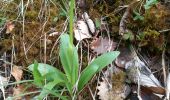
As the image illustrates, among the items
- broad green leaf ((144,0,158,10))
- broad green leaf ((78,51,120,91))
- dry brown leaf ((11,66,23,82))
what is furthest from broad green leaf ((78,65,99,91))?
broad green leaf ((144,0,158,10))

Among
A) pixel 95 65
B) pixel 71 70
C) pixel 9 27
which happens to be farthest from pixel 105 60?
pixel 9 27

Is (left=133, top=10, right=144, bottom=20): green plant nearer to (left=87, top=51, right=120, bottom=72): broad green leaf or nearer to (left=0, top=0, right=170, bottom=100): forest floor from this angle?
(left=0, top=0, right=170, bottom=100): forest floor

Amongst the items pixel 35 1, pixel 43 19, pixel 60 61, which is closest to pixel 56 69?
pixel 60 61

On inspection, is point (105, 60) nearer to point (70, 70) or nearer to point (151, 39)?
point (70, 70)

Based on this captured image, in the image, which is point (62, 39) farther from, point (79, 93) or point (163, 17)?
point (163, 17)

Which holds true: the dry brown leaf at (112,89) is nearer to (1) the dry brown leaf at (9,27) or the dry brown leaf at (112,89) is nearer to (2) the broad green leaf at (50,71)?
(2) the broad green leaf at (50,71)

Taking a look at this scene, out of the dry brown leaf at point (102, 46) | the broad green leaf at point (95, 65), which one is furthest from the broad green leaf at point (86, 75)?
the dry brown leaf at point (102, 46)
